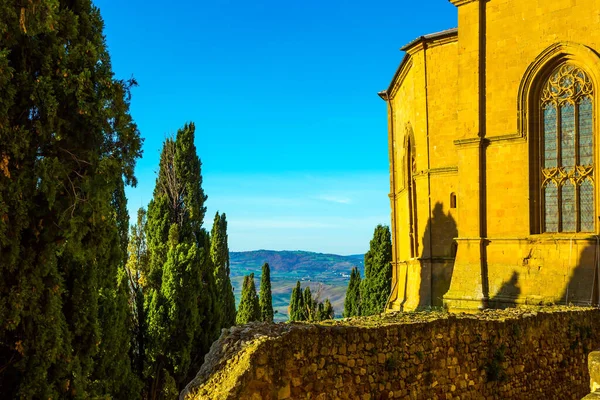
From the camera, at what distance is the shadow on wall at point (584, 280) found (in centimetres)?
1541

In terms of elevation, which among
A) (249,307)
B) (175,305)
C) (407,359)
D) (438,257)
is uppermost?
(438,257)

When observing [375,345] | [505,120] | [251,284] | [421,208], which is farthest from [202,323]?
[251,284]

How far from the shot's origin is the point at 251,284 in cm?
4100

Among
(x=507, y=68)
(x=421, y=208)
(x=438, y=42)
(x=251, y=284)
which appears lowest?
(x=251, y=284)

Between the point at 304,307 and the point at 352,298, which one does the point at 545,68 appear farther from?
the point at 304,307

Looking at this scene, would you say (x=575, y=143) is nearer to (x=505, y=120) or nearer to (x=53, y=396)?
(x=505, y=120)

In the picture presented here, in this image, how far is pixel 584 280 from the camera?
612 inches

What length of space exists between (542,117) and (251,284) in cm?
2708

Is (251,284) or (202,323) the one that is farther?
(251,284)

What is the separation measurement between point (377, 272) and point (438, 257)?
1479cm

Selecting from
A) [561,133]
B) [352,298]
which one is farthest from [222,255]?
[561,133]

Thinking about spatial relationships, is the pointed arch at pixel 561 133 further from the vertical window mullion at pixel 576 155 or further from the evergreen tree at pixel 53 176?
the evergreen tree at pixel 53 176

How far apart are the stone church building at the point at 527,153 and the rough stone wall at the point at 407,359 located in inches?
154

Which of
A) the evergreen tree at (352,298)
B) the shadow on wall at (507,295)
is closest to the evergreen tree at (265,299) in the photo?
the evergreen tree at (352,298)
